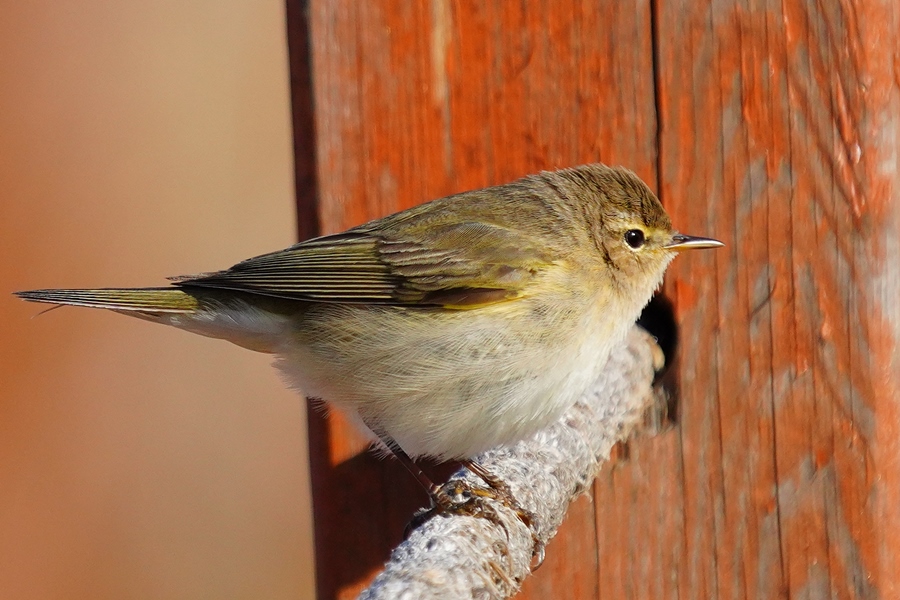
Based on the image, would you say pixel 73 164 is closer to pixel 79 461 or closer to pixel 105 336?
pixel 105 336

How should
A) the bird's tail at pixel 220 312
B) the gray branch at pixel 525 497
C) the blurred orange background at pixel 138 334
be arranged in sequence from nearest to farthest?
the gray branch at pixel 525 497 < the bird's tail at pixel 220 312 < the blurred orange background at pixel 138 334

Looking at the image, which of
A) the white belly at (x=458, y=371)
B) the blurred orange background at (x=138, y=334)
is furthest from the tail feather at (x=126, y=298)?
the blurred orange background at (x=138, y=334)

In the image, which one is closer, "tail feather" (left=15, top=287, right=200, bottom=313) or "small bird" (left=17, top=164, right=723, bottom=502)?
"small bird" (left=17, top=164, right=723, bottom=502)

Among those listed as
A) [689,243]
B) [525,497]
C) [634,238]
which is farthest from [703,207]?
[525,497]

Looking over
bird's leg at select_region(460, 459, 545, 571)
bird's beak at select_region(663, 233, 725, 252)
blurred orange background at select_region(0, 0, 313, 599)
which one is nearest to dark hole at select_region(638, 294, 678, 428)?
bird's beak at select_region(663, 233, 725, 252)

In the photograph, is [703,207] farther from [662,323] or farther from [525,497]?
[525,497]

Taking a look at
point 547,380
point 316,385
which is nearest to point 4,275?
point 316,385

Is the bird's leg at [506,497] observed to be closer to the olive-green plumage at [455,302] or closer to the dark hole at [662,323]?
the olive-green plumage at [455,302]

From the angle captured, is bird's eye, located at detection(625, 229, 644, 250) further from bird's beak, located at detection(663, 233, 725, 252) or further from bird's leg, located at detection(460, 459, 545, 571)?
bird's leg, located at detection(460, 459, 545, 571)
